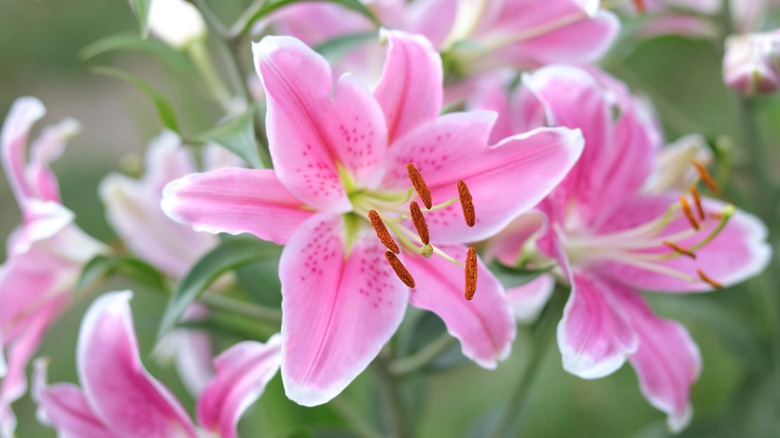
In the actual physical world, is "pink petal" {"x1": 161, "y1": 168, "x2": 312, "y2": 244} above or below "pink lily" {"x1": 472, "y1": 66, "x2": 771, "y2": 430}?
above

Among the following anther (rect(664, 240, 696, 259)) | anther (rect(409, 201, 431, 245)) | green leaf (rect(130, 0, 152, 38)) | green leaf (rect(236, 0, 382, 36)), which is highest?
green leaf (rect(130, 0, 152, 38))

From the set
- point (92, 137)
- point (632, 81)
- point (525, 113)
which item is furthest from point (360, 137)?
point (92, 137)

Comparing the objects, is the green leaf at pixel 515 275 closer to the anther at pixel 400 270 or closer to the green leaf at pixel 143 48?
the anther at pixel 400 270

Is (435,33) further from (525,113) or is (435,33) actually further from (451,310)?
(451,310)

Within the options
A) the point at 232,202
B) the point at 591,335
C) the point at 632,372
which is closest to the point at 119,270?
the point at 232,202

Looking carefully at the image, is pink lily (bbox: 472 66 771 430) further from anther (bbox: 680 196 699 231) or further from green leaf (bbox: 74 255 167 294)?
green leaf (bbox: 74 255 167 294)

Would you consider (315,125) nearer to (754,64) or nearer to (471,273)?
(471,273)

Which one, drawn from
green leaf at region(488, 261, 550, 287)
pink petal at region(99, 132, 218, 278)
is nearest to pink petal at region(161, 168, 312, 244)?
green leaf at region(488, 261, 550, 287)
